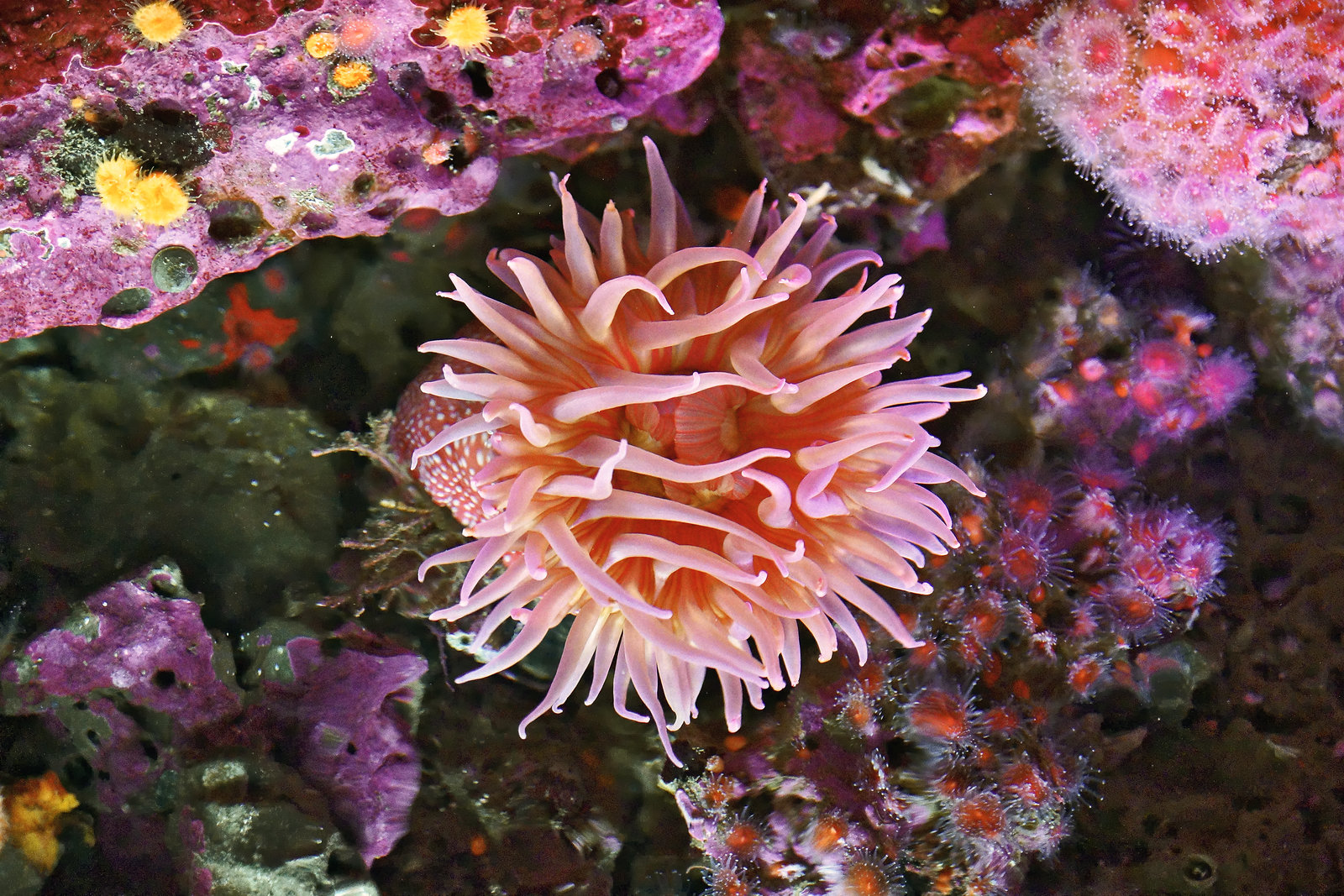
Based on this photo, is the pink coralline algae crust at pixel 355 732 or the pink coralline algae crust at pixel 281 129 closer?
the pink coralline algae crust at pixel 281 129

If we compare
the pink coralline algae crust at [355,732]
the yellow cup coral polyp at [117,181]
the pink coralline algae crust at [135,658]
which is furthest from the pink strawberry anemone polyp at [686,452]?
the pink coralline algae crust at [135,658]

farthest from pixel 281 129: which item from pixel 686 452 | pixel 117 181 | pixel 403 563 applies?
pixel 403 563

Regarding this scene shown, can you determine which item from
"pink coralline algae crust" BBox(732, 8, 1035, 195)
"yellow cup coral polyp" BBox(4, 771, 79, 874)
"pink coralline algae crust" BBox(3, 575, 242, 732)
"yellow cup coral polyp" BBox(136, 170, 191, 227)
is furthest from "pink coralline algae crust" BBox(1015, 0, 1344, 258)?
"yellow cup coral polyp" BBox(4, 771, 79, 874)

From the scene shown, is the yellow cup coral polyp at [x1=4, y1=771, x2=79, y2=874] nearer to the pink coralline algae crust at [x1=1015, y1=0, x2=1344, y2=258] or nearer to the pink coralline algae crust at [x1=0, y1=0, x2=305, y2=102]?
the pink coralline algae crust at [x1=0, y1=0, x2=305, y2=102]

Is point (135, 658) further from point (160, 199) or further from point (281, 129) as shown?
point (281, 129)

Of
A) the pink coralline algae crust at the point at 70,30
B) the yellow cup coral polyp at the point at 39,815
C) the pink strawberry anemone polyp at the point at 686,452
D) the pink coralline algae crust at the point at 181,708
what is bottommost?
the yellow cup coral polyp at the point at 39,815

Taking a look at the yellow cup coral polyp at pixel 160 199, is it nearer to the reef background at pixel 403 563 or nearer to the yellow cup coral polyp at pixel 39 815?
the reef background at pixel 403 563

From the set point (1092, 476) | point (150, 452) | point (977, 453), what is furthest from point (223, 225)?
point (1092, 476)
